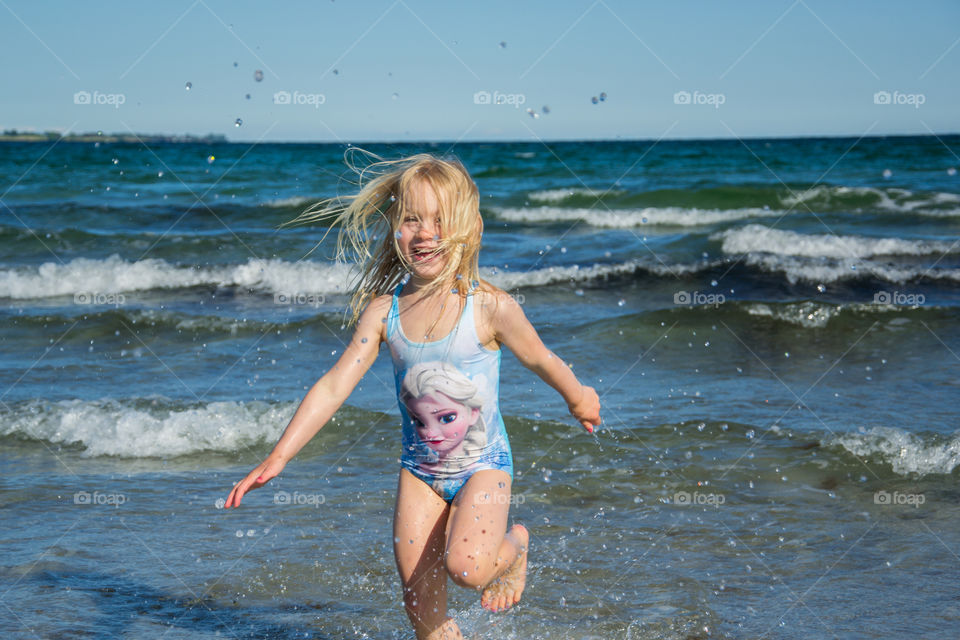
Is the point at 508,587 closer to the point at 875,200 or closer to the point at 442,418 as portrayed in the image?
the point at 442,418

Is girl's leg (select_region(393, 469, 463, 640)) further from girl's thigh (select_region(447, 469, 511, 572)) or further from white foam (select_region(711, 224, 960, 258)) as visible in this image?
white foam (select_region(711, 224, 960, 258))

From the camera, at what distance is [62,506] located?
499 centimetres

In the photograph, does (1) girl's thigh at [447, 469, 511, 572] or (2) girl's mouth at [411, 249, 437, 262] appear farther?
(2) girl's mouth at [411, 249, 437, 262]

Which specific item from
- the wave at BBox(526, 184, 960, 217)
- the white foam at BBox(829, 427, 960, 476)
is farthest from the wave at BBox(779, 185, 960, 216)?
the white foam at BBox(829, 427, 960, 476)

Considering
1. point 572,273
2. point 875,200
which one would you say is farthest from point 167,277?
point 875,200

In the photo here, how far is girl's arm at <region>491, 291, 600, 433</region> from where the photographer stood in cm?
316

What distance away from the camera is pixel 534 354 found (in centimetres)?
317

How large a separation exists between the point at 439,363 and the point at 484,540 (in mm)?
613

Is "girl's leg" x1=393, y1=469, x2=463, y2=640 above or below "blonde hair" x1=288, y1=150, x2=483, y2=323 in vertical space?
below

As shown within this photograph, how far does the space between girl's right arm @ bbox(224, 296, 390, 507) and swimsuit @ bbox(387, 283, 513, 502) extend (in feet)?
0.18

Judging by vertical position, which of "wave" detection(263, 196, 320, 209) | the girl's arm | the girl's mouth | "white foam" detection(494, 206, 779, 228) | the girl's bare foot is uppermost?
"wave" detection(263, 196, 320, 209)

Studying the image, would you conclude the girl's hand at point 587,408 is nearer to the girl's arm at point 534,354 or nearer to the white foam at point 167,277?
the girl's arm at point 534,354

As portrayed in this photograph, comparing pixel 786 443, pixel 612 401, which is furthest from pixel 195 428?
pixel 786 443

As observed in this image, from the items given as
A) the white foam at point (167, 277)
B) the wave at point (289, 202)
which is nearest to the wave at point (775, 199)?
the wave at point (289, 202)
